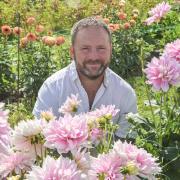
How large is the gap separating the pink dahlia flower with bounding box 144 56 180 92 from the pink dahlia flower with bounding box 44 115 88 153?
0.49m

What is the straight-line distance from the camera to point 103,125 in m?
1.55

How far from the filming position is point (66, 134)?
132 cm

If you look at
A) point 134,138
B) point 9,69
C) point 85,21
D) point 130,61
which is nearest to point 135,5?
point 130,61

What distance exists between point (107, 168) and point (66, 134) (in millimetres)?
124

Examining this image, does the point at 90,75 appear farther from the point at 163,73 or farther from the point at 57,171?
the point at 57,171

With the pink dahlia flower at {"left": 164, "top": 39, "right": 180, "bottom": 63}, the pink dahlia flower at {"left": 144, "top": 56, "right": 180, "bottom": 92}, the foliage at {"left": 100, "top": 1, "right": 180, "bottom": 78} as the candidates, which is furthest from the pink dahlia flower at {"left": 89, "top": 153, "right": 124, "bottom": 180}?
→ the foliage at {"left": 100, "top": 1, "right": 180, "bottom": 78}

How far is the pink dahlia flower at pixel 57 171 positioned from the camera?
120cm

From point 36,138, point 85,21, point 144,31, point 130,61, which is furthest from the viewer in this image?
point 144,31

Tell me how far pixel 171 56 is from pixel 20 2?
633 centimetres

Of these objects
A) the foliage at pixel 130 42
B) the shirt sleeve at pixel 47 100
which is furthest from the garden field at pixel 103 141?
the foliage at pixel 130 42

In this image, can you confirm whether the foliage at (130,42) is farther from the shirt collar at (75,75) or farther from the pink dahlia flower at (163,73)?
the pink dahlia flower at (163,73)

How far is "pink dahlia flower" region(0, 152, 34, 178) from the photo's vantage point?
143cm

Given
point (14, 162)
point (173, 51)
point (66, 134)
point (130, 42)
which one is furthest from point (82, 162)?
point (130, 42)

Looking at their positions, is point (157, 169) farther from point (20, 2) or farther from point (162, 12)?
point (20, 2)
